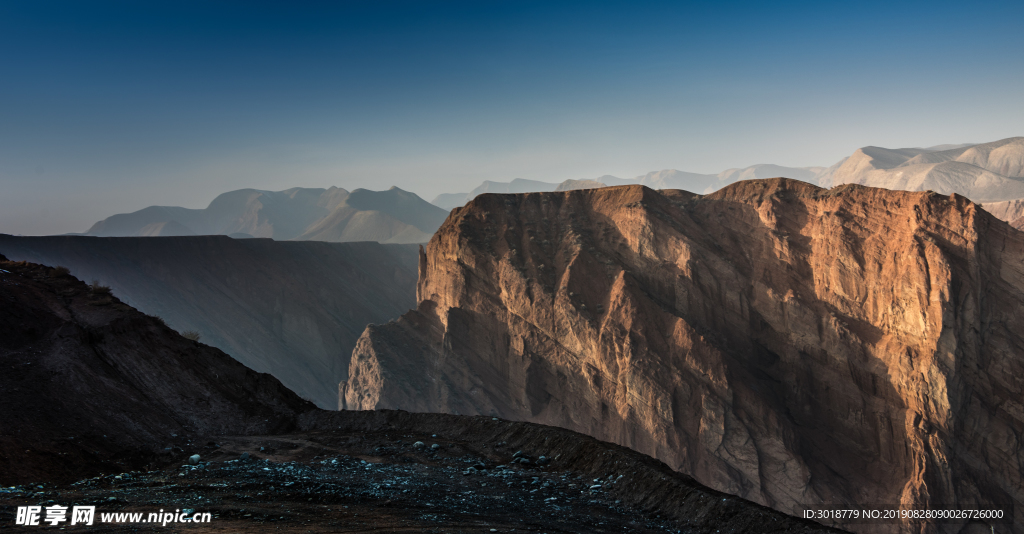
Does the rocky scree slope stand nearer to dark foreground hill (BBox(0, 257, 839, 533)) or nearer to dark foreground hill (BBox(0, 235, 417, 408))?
dark foreground hill (BBox(0, 257, 839, 533))

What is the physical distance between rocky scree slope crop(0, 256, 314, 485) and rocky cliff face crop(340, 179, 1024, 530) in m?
23.8

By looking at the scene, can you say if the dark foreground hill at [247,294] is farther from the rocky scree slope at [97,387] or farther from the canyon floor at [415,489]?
the canyon floor at [415,489]

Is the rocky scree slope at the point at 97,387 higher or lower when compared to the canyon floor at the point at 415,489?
higher

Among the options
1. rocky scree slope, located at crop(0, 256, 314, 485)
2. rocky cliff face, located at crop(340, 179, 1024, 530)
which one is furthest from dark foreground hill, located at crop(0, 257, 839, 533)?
rocky cliff face, located at crop(340, 179, 1024, 530)

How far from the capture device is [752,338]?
128 ft

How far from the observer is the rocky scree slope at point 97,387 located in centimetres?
1264

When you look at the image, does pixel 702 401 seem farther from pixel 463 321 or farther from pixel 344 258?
pixel 344 258

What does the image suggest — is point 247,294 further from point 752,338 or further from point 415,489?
point 415,489

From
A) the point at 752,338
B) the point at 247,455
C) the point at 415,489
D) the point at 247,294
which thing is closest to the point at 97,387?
the point at 247,455

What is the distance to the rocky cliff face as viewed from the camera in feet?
104

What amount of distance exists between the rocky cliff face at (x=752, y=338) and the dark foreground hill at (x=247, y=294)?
26129 mm

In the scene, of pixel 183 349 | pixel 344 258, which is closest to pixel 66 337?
pixel 183 349

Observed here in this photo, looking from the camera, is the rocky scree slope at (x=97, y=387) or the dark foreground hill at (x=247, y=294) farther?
the dark foreground hill at (x=247, y=294)

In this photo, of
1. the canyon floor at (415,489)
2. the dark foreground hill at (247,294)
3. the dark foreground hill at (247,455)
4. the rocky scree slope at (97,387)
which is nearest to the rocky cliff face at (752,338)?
the dark foreground hill at (247,455)
